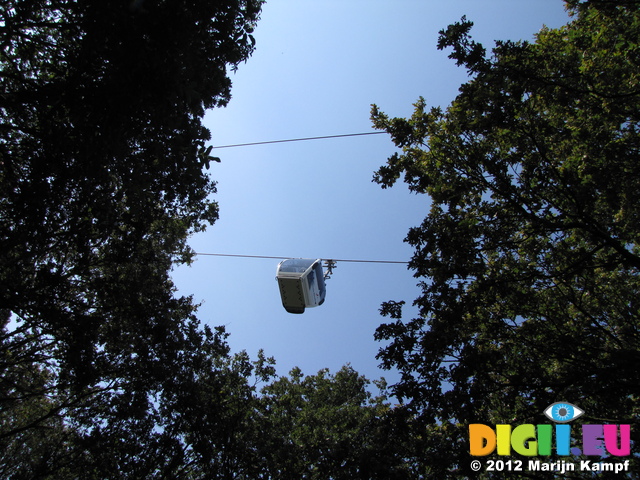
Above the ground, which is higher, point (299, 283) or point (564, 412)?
point (299, 283)

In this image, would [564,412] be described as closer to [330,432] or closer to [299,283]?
[330,432]

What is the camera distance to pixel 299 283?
38.3 ft

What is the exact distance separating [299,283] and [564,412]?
7256mm

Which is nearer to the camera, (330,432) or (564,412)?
(564,412)

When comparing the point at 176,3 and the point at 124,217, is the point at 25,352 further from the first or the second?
the point at 176,3

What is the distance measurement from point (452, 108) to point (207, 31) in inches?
181

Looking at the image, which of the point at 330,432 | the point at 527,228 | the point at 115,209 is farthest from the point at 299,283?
the point at 527,228

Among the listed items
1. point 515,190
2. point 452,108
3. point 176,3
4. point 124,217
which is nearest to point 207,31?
point 176,3

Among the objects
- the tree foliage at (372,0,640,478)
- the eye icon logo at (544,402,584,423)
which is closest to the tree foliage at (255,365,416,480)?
the tree foliage at (372,0,640,478)

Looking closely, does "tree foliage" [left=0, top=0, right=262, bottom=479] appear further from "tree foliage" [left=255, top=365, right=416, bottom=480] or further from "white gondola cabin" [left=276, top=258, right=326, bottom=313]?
"white gondola cabin" [left=276, top=258, right=326, bottom=313]

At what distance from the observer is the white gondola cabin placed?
1180 centimetres

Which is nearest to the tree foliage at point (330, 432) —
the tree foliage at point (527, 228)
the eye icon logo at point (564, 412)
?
the tree foliage at point (527, 228)

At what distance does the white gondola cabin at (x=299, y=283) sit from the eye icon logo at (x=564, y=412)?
7.15 m

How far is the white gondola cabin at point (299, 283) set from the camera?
11805mm
